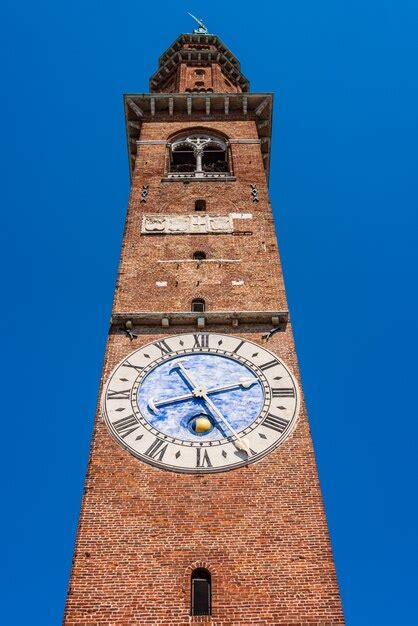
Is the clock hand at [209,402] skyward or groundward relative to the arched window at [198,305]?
groundward

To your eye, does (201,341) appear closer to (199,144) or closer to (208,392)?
(208,392)

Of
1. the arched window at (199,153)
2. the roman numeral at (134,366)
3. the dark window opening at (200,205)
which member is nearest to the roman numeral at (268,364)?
the roman numeral at (134,366)

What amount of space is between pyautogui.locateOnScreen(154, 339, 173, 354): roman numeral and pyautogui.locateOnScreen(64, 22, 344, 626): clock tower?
0.10 ft

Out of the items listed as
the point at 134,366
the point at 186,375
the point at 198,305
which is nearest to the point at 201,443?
the point at 186,375

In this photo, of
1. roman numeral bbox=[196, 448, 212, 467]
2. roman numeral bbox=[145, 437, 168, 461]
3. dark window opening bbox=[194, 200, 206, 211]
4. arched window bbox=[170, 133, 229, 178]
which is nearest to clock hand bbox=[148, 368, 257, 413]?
roman numeral bbox=[145, 437, 168, 461]

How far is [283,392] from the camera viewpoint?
47.6ft

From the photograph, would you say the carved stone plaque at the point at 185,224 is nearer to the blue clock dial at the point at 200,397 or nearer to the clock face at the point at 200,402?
the clock face at the point at 200,402

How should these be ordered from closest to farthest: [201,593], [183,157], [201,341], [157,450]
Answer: [201,593]
[157,450]
[201,341]
[183,157]

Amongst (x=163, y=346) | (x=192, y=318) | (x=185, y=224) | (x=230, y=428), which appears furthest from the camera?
(x=185, y=224)

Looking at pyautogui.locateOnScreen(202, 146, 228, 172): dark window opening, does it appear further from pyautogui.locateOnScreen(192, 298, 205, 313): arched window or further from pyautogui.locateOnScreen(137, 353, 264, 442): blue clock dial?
pyautogui.locateOnScreen(137, 353, 264, 442): blue clock dial

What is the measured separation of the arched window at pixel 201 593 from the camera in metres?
11.0

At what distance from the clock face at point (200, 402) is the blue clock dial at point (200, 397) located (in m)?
0.02

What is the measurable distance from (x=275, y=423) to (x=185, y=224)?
7.44m

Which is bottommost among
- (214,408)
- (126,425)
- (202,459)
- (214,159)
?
(202,459)
